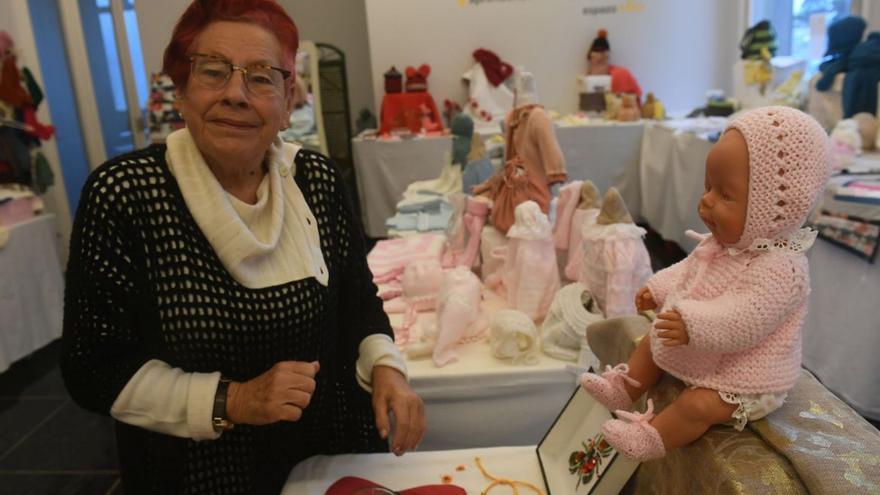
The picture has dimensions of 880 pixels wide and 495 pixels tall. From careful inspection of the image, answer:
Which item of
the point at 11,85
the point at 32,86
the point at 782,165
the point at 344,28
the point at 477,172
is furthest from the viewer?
the point at 344,28

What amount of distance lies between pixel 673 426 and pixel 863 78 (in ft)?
9.24

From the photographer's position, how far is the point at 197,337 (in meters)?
0.96

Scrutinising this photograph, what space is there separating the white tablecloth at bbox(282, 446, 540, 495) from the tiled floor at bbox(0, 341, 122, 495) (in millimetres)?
1513

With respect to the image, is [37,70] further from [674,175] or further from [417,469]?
[674,175]

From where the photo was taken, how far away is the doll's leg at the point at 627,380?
38.2 inches

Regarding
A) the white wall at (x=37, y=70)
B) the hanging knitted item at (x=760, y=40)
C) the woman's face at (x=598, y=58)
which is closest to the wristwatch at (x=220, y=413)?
the white wall at (x=37, y=70)

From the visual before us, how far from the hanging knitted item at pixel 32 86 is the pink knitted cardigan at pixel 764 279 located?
13.3 ft

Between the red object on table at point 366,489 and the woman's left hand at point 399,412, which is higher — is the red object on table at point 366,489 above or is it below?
below

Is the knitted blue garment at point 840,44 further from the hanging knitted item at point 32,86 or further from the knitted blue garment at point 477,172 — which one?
the hanging knitted item at point 32,86

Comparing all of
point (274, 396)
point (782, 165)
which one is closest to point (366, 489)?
point (274, 396)

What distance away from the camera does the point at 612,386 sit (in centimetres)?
98

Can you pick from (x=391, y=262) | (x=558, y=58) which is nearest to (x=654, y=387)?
(x=391, y=262)

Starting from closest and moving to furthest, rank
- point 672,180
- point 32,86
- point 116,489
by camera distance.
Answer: point 116,489 → point 32,86 → point 672,180

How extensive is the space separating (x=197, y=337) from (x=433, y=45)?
15.5 ft
